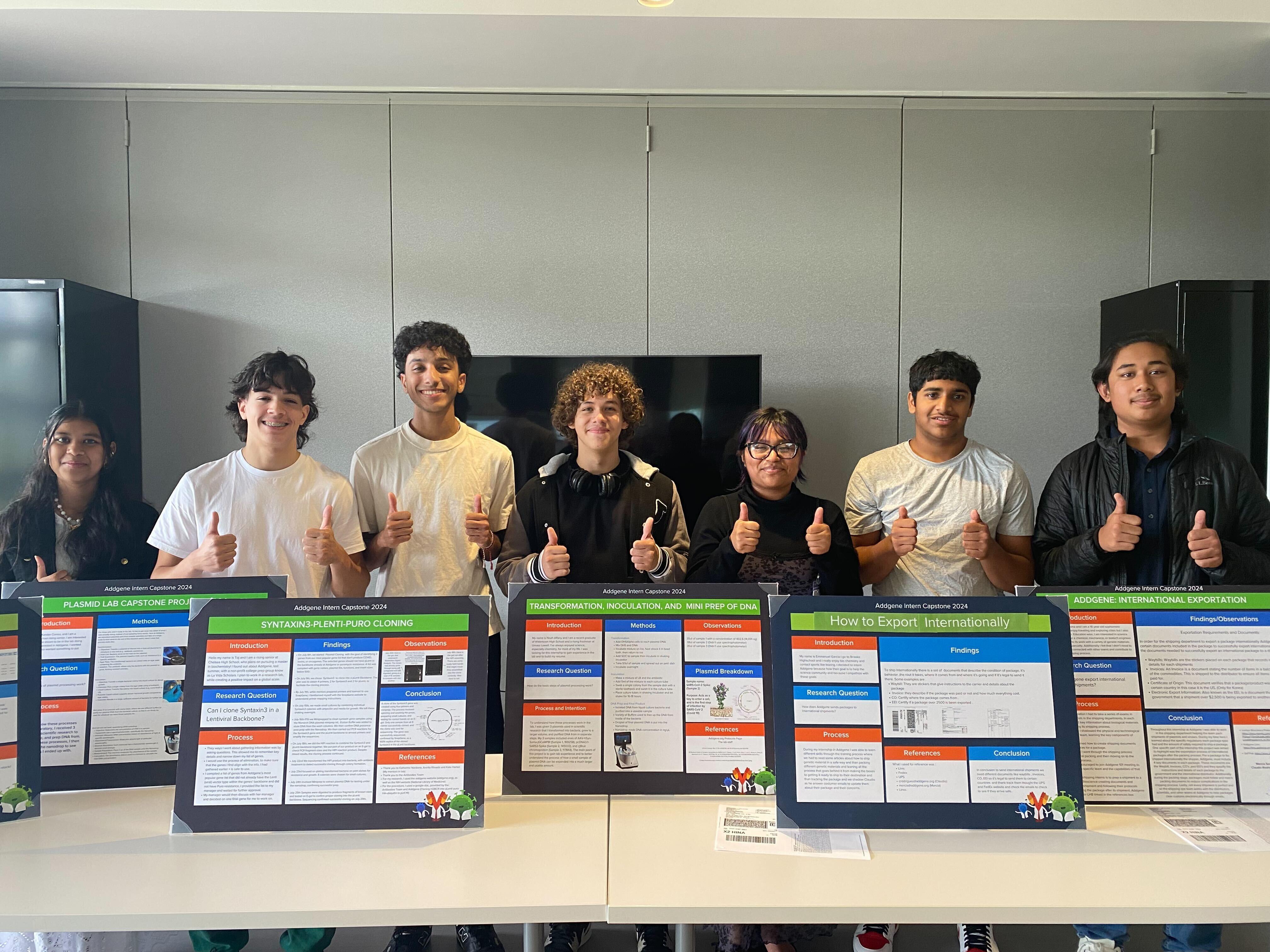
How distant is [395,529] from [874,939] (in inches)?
70.5

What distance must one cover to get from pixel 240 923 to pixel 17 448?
3.12 m

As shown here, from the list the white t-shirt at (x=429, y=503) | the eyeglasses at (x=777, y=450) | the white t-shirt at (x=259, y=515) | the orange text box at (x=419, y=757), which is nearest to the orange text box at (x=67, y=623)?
the white t-shirt at (x=259, y=515)

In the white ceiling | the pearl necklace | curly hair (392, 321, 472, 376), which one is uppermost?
the white ceiling

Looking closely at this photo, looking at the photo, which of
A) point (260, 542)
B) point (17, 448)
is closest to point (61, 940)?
point (260, 542)

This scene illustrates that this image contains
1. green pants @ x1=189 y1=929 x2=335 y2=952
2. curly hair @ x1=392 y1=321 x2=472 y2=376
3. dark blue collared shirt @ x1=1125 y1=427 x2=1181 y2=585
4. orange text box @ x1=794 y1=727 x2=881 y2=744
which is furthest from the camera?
curly hair @ x1=392 y1=321 x2=472 y2=376

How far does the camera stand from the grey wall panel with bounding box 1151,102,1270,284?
386 cm

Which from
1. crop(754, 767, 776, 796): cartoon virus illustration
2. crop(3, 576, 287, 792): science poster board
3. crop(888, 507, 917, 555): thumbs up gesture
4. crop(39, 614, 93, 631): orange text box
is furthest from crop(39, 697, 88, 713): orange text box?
crop(888, 507, 917, 555): thumbs up gesture

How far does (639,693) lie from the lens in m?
1.60

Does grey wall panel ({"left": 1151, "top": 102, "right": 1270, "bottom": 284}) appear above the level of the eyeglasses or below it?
above

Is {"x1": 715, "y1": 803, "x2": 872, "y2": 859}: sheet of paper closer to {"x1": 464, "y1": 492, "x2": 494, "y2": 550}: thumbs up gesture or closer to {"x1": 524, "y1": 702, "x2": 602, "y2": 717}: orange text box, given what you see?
{"x1": 524, "y1": 702, "x2": 602, "y2": 717}: orange text box

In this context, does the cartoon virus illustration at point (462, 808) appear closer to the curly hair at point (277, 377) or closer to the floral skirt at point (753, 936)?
the floral skirt at point (753, 936)

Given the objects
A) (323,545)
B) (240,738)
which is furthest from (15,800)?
(323,545)

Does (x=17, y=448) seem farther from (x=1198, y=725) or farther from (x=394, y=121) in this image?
(x=1198, y=725)

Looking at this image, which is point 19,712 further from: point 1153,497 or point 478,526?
point 1153,497
